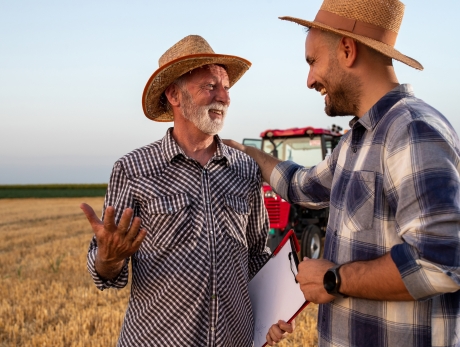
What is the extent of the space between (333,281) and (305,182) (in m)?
0.84

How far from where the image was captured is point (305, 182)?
2.53 m

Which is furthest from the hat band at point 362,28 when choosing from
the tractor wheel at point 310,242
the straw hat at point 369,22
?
the tractor wheel at point 310,242

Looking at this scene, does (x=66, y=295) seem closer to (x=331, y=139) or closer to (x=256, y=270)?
(x=256, y=270)

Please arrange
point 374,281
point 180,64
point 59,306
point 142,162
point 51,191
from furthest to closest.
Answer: point 51,191 → point 59,306 → point 180,64 → point 142,162 → point 374,281

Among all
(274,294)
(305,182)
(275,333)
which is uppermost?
(305,182)

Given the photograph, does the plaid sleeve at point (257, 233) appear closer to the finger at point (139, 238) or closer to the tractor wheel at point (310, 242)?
the finger at point (139, 238)

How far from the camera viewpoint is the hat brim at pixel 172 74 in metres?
2.64

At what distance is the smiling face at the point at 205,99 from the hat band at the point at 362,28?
844 millimetres

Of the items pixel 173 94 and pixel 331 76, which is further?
pixel 173 94

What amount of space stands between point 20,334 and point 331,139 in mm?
6163

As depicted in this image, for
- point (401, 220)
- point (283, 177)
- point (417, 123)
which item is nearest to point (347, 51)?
point (417, 123)

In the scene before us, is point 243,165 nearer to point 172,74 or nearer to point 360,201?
point 172,74

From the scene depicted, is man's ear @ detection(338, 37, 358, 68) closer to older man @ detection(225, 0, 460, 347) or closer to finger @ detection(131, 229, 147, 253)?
older man @ detection(225, 0, 460, 347)

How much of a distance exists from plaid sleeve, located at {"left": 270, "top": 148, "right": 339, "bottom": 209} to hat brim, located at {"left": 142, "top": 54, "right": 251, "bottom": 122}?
0.67 m
